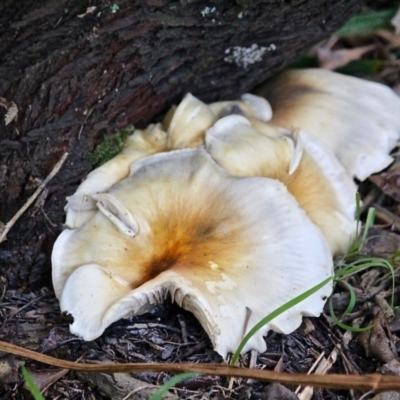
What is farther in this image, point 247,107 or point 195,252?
point 247,107

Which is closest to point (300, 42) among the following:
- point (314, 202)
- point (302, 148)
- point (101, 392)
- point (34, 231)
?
point (302, 148)

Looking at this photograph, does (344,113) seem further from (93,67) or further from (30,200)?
(30,200)

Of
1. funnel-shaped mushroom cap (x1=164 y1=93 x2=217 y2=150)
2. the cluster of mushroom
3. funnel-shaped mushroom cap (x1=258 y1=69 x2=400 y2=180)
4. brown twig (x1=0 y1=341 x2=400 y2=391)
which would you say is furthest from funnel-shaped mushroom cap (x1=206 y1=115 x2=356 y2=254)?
brown twig (x1=0 y1=341 x2=400 y2=391)

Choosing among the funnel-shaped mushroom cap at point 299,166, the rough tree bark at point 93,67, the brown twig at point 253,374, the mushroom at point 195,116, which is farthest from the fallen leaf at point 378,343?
the rough tree bark at point 93,67

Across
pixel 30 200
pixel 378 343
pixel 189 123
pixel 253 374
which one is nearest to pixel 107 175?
pixel 30 200

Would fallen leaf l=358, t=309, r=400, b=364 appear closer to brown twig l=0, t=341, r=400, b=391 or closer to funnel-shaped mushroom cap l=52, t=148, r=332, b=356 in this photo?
funnel-shaped mushroom cap l=52, t=148, r=332, b=356

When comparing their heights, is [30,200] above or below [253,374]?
above

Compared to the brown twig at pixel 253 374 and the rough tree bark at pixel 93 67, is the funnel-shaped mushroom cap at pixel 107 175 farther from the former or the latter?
the brown twig at pixel 253 374
